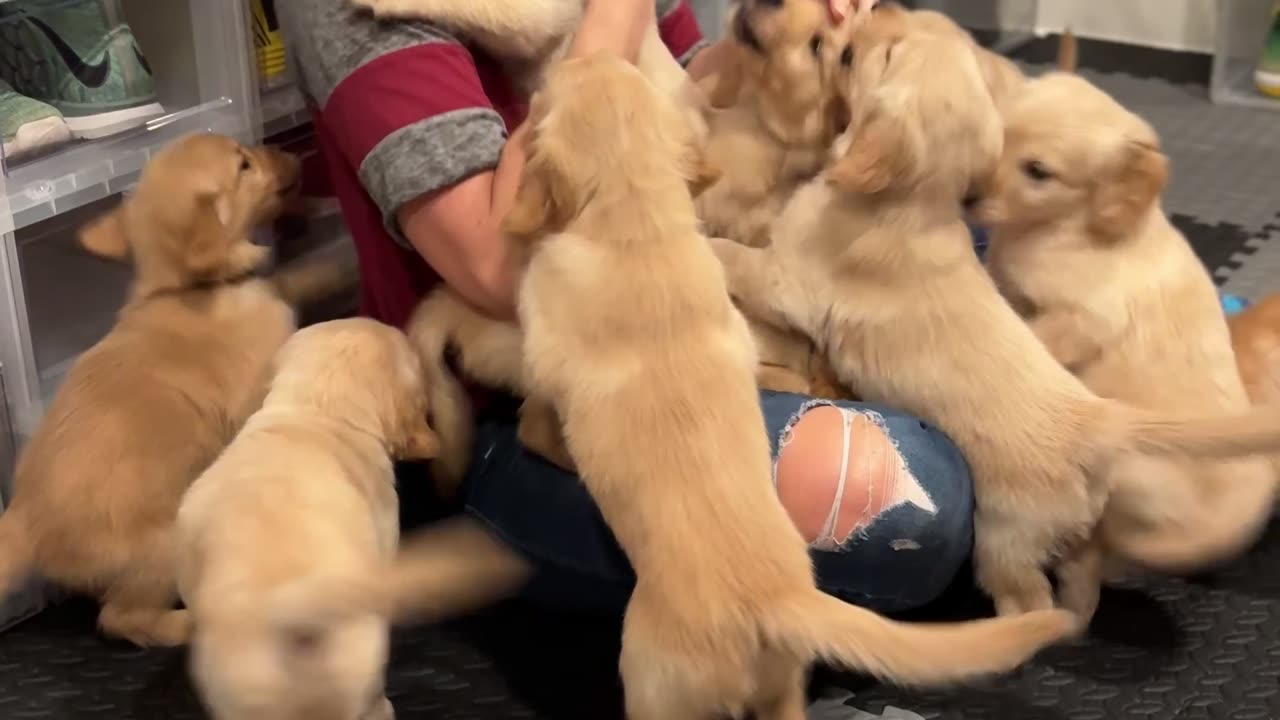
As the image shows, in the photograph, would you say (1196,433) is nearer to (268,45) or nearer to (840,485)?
(840,485)

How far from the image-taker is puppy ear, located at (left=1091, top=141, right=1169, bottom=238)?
154 centimetres

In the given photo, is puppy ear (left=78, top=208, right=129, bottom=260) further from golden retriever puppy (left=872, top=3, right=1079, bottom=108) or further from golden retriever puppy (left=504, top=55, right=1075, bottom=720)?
golden retriever puppy (left=872, top=3, right=1079, bottom=108)

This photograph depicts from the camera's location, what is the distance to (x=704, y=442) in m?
1.21

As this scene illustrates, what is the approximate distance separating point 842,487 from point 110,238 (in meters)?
0.96

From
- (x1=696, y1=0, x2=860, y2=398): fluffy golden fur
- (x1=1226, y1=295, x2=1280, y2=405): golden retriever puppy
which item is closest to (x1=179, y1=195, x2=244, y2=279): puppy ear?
(x1=696, y1=0, x2=860, y2=398): fluffy golden fur

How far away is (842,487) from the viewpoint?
1.37 metres

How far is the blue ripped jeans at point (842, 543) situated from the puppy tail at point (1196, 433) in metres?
0.17

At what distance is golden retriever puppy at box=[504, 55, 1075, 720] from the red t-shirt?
0.33 feet

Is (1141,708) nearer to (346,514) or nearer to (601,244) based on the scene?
(601,244)

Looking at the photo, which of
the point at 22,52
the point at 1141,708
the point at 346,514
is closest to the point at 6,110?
the point at 22,52

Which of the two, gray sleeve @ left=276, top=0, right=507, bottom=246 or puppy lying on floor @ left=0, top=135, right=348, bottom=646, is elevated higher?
gray sleeve @ left=276, top=0, right=507, bottom=246

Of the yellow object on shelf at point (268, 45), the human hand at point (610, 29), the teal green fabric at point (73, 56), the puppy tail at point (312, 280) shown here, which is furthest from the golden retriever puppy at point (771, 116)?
the teal green fabric at point (73, 56)

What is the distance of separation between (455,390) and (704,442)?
40cm

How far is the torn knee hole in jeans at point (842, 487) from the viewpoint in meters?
1.37
